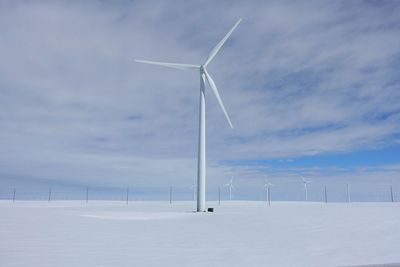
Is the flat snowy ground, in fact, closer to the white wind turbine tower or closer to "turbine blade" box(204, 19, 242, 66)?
the white wind turbine tower

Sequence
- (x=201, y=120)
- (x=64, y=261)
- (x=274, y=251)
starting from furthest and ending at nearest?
(x=201, y=120)
(x=274, y=251)
(x=64, y=261)

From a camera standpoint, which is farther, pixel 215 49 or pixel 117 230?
pixel 215 49

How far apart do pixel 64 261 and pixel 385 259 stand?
1477cm

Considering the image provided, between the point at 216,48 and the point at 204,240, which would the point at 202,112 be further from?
the point at 204,240

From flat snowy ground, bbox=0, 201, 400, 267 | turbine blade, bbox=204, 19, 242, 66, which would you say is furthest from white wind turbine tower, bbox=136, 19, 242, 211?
flat snowy ground, bbox=0, 201, 400, 267

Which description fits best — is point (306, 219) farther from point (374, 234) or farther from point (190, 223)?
point (190, 223)

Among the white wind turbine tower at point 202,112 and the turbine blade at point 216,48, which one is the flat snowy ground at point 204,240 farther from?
the turbine blade at point 216,48

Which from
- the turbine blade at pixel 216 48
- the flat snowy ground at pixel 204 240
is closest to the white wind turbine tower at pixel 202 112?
the turbine blade at pixel 216 48

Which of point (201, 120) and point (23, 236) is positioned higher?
point (201, 120)

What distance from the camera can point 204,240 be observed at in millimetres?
22422

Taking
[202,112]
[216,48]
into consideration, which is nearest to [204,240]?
[202,112]

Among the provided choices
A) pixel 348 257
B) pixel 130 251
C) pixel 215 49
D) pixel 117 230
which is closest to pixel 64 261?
pixel 130 251

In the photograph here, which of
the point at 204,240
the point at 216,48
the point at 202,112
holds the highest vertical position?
the point at 216,48

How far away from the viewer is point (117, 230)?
80.1 ft
